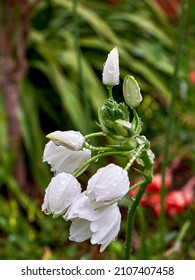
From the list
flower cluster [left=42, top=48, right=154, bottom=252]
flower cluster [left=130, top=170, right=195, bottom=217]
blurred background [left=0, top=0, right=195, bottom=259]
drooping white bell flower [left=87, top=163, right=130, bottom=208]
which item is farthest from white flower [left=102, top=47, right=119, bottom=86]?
flower cluster [left=130, top=170, right=195, bottom=217]

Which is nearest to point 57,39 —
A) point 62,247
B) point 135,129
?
point 62,247

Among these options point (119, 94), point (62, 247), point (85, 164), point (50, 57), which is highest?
point (85, 164)

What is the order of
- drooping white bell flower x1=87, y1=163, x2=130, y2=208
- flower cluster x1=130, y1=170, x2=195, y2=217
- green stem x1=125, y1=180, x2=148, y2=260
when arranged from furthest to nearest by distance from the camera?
flower cluster x1=130, y1=170, x2=195, y2=217, green stem x1=125, y1=180, x2=148, y2=260, drooping white bell flower x1=87, y1=163, x2=130, y2=208

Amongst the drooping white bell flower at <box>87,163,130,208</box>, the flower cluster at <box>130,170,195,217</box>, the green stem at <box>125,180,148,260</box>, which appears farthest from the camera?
the flower cluster at <box>130,170,195,217</box>

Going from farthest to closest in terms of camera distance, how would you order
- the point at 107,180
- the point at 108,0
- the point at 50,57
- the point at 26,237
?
the point at 108,0, the point at 50,57, the point at 26,237, the point at 107,180

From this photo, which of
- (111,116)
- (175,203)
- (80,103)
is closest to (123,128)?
(111,116)

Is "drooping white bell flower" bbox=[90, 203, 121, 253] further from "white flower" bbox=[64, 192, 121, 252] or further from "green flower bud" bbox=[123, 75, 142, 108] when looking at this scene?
"green flower bud" bbox=[123, 75, 142, 108]

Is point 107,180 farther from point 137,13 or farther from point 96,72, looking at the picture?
point 137,13

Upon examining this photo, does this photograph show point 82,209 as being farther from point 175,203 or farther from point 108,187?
point 175,203
